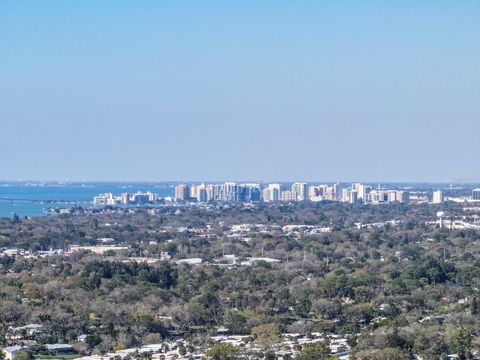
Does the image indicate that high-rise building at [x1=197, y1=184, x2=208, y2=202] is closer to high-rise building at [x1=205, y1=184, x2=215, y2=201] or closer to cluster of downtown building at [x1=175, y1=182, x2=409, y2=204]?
cluster of downtown building at [x1=175, y1=182, x2=409, y2=204]

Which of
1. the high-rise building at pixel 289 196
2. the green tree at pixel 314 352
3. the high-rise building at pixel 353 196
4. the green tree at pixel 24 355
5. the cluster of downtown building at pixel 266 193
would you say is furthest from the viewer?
the high-rise building at pixel 289 196

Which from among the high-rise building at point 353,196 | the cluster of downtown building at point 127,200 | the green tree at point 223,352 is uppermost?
the high-rise building at point 353,196

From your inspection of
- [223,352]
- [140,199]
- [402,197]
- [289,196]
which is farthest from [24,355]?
[289,196]

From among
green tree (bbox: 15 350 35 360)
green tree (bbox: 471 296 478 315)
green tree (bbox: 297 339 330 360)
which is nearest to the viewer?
green tree (bbox: 297 339 330 360)

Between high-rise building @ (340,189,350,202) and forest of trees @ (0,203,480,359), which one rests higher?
high-rise building @ (340,189,350,202)

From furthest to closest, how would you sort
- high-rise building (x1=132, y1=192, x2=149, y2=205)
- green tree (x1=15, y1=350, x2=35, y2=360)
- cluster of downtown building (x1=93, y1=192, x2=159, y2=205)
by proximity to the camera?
high-rise building (x1=132, y1=192, x2=149, y2=205) < cluster of downtown building (x1=93, y1=192, x2=159, y2=205) < green tree (x1=15, y1=350, x2=35, y2=360)

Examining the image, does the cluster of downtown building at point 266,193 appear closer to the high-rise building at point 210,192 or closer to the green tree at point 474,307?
the high-rise building at point 210,192

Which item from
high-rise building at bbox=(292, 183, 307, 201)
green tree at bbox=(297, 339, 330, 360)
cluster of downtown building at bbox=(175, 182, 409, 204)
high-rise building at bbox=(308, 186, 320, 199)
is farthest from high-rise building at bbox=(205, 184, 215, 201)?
green tree at bbox=(297, 339, 330, 360)

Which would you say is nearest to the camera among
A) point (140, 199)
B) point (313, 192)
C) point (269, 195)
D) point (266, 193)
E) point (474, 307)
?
point (474, 307)

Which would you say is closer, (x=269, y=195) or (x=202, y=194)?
(x=202, y=194)

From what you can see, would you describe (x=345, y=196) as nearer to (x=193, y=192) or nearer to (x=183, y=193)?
(x=193, y=192)

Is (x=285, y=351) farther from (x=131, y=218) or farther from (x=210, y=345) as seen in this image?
(x=131, y=218)

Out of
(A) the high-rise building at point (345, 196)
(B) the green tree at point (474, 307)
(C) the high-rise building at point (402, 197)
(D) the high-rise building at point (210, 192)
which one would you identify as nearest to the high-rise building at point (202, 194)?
(D) the high-rise building at point (210, 192)
